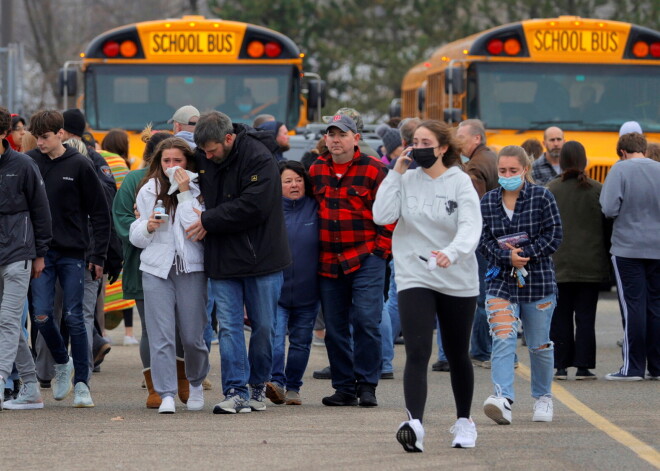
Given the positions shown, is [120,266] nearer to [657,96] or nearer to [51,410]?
[51,410]

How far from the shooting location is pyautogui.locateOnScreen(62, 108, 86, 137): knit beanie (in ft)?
32.6

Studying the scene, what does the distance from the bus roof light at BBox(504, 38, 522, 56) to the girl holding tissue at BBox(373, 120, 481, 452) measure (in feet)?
32.0

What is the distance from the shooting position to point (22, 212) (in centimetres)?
869

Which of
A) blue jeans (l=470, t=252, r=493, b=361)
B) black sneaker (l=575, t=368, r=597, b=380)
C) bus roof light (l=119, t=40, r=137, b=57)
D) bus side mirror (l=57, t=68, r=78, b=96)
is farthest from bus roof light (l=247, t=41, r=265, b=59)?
black sneaker (l=575, t=368, r=597, b=380)

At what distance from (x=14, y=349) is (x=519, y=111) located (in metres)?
9.45

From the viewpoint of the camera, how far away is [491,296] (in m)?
8.52

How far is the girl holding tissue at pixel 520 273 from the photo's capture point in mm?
8391

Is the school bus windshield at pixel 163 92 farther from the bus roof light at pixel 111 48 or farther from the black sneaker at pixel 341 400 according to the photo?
the black sneaker at pixel 341 400

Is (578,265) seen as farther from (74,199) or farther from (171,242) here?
(74,199)

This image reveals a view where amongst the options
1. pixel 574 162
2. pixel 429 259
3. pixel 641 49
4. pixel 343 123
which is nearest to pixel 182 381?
pixel 343 123

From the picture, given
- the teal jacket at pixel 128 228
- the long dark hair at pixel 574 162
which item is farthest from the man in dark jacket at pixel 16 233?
the long dark hair at pixel 574 162

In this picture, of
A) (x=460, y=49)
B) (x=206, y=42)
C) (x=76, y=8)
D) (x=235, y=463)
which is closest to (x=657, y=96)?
(x=460, y=49)

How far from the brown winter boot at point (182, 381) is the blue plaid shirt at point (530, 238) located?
6.29 ft

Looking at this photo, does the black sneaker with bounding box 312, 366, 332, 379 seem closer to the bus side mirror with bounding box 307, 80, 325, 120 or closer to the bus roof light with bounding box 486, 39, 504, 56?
the bus roof light with bounding box 486, 39, 504, 56
